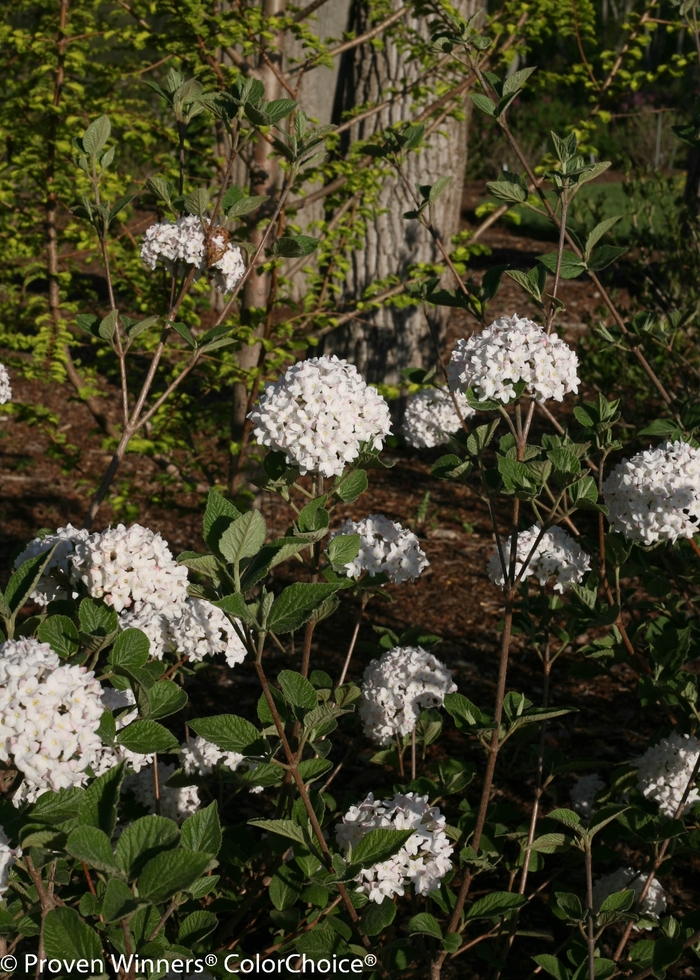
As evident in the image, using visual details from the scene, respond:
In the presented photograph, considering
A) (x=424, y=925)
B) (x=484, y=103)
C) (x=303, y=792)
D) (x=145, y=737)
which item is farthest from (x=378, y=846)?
(x=484, y=103)

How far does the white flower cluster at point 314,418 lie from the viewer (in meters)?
1.52

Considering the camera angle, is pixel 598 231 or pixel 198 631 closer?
pixel 198 631

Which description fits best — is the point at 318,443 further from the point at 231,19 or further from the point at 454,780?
the point at 231,19

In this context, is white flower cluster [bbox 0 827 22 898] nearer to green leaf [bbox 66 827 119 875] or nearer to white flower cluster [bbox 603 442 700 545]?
green leaf [bbox 66 827 119 875]

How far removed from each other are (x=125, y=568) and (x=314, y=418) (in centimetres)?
45

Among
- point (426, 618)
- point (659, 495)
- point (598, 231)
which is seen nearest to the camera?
point (659, 495)

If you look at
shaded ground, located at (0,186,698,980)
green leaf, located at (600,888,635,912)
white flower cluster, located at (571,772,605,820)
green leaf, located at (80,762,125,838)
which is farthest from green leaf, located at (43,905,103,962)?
white flower cluster, located at (571,772,605,820)

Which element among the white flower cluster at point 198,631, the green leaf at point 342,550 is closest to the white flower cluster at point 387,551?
the white flower cluster at point 198,631

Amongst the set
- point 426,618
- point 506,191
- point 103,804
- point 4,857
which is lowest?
point 426,618

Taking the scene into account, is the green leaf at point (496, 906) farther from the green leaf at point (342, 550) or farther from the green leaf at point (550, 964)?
the green leaf at point (342, 550)

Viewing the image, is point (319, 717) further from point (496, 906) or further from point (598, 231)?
point (598, 231)

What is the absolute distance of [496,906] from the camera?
1676 mm

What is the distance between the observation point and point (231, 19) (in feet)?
11.5

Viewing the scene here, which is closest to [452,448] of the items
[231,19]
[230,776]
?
[230,776]
